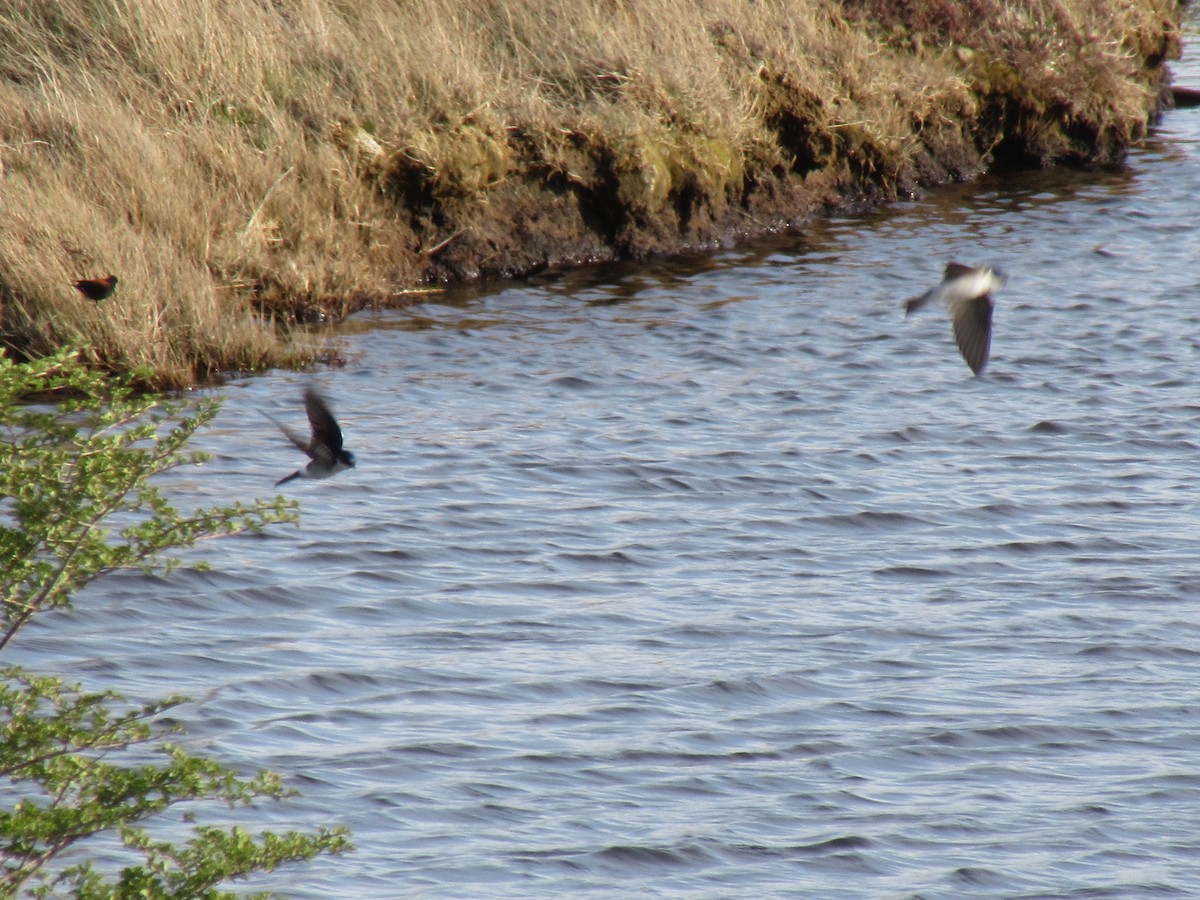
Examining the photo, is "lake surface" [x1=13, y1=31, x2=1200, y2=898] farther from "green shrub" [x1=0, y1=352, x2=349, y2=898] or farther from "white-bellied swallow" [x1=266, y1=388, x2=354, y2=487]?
"green shrub" [x1=0, y1=352, x2=349, y2=898]

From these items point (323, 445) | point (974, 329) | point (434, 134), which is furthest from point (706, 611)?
point (434, 134)

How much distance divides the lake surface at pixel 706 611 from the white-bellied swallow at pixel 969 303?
114 centimetres

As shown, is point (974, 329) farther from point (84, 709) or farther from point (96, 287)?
point (96, 287)

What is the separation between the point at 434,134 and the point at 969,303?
235 inches

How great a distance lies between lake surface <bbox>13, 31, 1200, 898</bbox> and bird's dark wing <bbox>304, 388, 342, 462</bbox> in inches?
40.9

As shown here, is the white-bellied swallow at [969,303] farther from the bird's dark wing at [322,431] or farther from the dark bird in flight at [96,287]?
the dark bird in flight at [96,287]

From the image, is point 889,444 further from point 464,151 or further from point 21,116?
point 21,116

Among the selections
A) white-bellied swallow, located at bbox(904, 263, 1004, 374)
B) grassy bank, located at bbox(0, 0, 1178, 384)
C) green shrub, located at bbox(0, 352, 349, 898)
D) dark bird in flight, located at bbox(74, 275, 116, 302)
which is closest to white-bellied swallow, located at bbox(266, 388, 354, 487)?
green shrub, located at bbox(0, 352, 349, 898)

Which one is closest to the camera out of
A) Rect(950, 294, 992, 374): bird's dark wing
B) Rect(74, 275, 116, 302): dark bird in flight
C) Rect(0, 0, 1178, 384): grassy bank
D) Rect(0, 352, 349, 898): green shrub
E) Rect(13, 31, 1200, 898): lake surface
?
Rect(0, 352, 349, 898): green shrub

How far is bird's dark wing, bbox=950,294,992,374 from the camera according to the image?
21.4 ft

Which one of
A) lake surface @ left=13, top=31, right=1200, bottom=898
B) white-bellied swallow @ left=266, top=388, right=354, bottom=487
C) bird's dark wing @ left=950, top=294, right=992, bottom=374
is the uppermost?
white-bellied swallow @ left=266, top=388, right=354, bottom=487

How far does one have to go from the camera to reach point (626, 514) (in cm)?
799

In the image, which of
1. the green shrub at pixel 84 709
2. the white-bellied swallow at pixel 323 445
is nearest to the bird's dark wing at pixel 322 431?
the white-bellied swallow at pixel 323 445

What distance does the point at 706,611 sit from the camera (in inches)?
269
